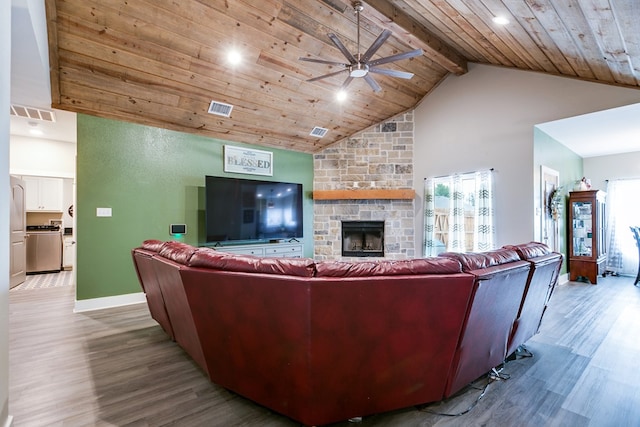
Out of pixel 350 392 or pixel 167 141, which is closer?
pixel 350 392

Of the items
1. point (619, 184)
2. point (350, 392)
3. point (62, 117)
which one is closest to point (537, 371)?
point (350, 392)

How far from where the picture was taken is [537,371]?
7.44ft

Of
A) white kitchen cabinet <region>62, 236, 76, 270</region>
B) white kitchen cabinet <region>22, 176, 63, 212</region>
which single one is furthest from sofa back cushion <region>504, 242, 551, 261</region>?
white kitchen cabinet <region>22, 176, 63, 212</region>

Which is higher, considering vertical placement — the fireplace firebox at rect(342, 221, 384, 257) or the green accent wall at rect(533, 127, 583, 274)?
the green accent wall at rect(533, 127, 583, 274)

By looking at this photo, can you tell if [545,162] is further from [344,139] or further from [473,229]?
[344,139]

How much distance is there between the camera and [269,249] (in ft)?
17.6

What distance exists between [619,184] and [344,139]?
18.5ft

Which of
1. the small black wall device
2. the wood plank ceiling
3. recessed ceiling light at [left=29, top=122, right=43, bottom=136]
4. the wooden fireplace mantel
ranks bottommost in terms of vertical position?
the small black wall device

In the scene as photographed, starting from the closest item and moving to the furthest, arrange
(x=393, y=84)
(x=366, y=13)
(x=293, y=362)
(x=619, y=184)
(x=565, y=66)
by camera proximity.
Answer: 1. (x=293, y=362)
2. (x=366, y=13)
3. (x=565, y=66)
4. (x=393, y=84)
5. (x=619, y=184)

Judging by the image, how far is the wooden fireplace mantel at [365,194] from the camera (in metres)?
5.85

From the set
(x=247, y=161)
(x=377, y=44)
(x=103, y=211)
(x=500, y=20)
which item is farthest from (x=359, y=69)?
(x=103, y=211)

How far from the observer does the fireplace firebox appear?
6.08m

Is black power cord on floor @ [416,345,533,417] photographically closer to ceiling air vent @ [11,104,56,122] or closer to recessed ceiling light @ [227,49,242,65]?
recessed ceiling light @ [227,49,242,65]

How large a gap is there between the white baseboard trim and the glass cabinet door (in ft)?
24.6
